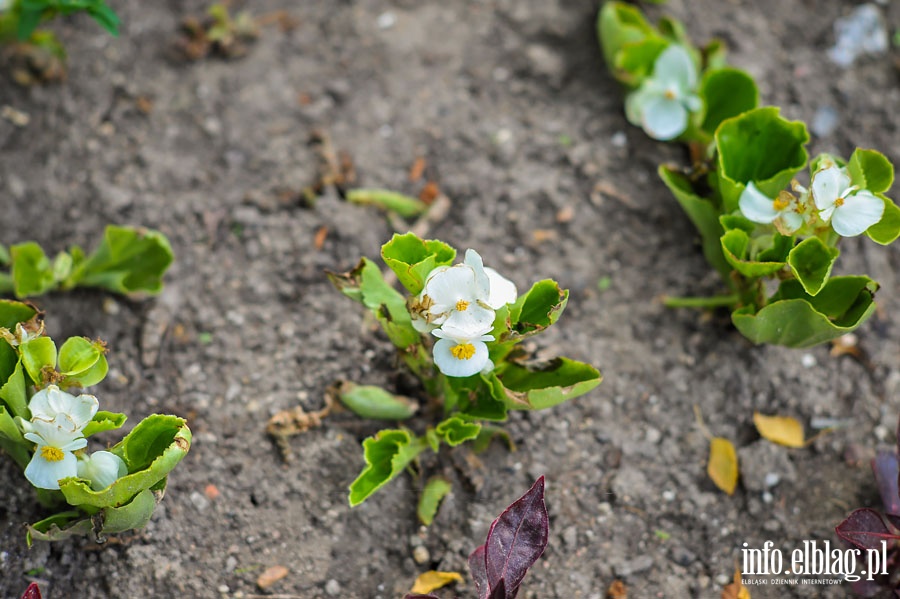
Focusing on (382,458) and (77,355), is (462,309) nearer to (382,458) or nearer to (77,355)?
(382,458)

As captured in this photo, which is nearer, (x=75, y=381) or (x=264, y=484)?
(x=75, y=381)

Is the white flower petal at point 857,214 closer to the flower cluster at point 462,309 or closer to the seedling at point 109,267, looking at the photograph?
the flower cluster at point 462,309

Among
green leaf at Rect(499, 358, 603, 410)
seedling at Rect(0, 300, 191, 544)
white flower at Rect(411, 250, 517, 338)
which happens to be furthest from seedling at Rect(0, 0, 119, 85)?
green leaf at Rect(499, 358, 603, 410)

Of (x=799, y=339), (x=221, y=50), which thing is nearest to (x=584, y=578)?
(x=799, y=339)

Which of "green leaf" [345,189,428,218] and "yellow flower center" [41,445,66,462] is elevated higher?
"yellow flower center" [41,445,66,462]

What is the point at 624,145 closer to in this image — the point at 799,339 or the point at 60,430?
the point at 799,339

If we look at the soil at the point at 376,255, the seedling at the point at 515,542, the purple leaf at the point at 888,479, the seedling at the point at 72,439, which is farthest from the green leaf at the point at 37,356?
the purple leaf at the point at 888,479

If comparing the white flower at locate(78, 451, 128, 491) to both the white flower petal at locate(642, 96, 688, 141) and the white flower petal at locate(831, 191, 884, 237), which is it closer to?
the white flower petal at locate(831, 191, 884, 237)
